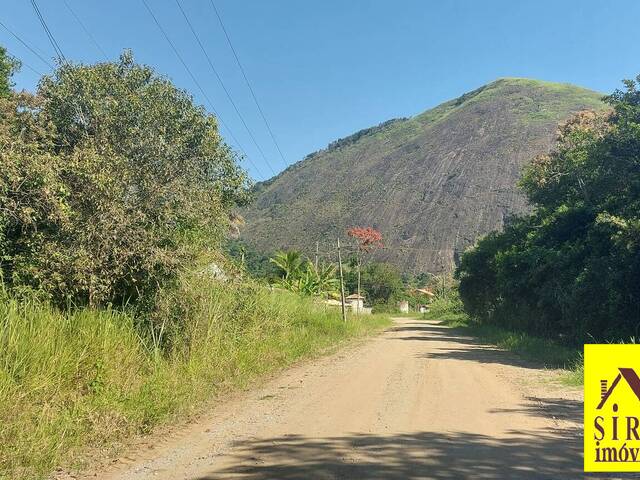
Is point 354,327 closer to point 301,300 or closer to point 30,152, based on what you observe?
point 301,300

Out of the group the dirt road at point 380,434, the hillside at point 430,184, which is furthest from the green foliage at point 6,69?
the hillside at point 430,184

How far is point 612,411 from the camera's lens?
6.11m

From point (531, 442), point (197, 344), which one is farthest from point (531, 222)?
point (531, 442)

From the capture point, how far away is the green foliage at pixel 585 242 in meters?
15.7

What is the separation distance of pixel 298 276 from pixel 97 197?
26548 millimetres

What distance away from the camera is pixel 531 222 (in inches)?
1087

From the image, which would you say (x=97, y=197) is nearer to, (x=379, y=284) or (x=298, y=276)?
(x=298, y=276)

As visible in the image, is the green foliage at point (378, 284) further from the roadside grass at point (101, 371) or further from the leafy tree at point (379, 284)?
the roadside grass at point (101, 371)

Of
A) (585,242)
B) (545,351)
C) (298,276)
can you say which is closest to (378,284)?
(298,276)

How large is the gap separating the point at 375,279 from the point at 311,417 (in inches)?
2697

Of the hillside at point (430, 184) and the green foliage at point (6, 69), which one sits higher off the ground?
the hillside at point (430, 184)

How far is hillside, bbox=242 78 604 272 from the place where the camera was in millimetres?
101188

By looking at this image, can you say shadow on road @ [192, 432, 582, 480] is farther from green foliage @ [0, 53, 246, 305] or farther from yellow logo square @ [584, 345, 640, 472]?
green foliage @ [0, 53, 246, 305]

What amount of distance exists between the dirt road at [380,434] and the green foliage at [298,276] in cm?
1988
